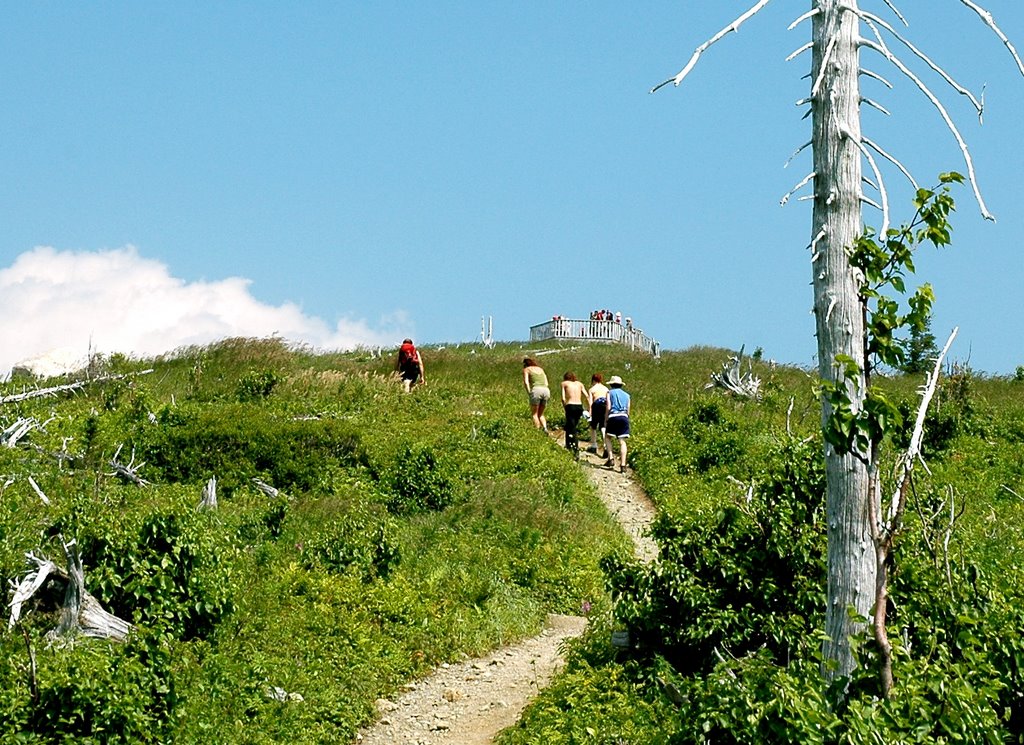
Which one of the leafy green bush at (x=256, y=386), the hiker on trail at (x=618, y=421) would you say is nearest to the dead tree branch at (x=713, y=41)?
the hiker on trail at (x=618, y=421)

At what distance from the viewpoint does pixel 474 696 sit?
11.7 metres

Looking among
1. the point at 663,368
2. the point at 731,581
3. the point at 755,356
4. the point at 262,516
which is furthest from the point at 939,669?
the point at 755,356

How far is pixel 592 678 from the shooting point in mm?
10758

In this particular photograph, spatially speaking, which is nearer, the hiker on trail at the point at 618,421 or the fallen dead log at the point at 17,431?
the fallen dead log at the point at 17,431

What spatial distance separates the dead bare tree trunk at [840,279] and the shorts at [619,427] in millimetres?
17384

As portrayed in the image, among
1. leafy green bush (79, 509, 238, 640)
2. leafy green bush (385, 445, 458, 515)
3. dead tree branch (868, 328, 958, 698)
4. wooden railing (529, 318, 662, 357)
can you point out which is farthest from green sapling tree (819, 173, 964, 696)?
wooden railing (529, 318, 662, 357)

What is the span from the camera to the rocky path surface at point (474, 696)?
10.9 meters

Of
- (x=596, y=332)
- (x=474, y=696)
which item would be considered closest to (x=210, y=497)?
(x=474, y=696)

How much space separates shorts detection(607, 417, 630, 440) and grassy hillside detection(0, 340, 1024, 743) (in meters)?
0.68

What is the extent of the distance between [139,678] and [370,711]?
8.41 ft

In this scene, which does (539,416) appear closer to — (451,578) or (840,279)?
(451,578)

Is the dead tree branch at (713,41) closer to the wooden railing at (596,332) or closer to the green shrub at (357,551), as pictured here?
the green shrub at (357,551)

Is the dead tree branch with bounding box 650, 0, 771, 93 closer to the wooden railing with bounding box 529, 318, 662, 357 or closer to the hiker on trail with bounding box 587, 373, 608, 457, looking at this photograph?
the hiker on trail with bounding box 587, 373, 608, 457

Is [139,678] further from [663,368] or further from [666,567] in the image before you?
[663,368]
